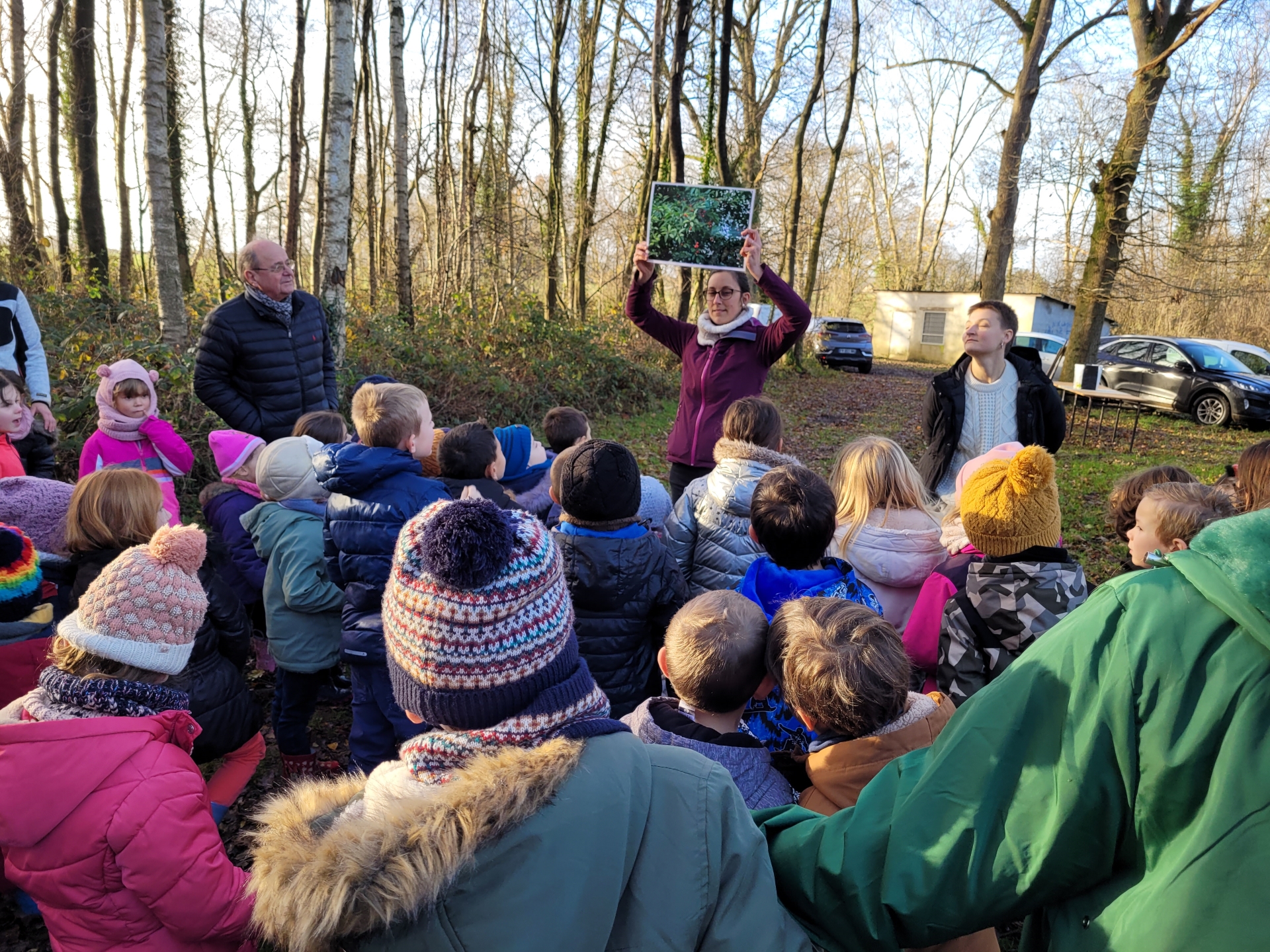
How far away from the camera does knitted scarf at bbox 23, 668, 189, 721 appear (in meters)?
1.92

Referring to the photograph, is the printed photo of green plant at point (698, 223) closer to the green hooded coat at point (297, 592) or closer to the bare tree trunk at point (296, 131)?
the green hooded coat at point (297, 592)

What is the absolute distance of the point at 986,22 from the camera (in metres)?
13.2

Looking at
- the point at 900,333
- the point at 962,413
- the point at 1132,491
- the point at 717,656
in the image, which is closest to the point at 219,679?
the point at 717,656

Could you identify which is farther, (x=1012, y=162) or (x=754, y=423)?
(x=1012, y=162)

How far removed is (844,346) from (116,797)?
2497cm

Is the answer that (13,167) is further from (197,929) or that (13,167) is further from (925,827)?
(925,827)

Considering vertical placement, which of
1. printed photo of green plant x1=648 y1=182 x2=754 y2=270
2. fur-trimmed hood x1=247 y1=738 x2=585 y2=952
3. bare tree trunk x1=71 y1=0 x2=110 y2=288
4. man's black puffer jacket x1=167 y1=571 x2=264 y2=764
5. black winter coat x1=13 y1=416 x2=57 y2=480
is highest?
bare tree trunk x1=71 y1=0 x2=110 y2=288

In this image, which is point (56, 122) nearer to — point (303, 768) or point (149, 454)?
point (149, 454)

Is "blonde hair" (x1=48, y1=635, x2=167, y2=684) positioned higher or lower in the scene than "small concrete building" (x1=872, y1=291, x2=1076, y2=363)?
lower

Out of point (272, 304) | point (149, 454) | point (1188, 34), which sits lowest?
point (149, 454)

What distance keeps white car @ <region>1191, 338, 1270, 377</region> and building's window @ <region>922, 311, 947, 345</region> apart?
21403 millimetres

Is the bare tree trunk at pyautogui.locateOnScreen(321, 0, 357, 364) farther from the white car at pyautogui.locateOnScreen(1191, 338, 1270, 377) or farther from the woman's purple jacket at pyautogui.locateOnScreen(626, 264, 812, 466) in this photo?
the white car at pyautogui.locateOnScreen(1191, 338, 1270, 377)

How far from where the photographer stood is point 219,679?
107 inches

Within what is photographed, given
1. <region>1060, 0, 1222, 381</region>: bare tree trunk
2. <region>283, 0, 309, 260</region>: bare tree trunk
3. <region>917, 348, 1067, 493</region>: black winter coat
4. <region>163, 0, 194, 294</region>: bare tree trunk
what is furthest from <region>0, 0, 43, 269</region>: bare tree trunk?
<region>1060, 0, 1222, 381</region>: bare tree trunk
